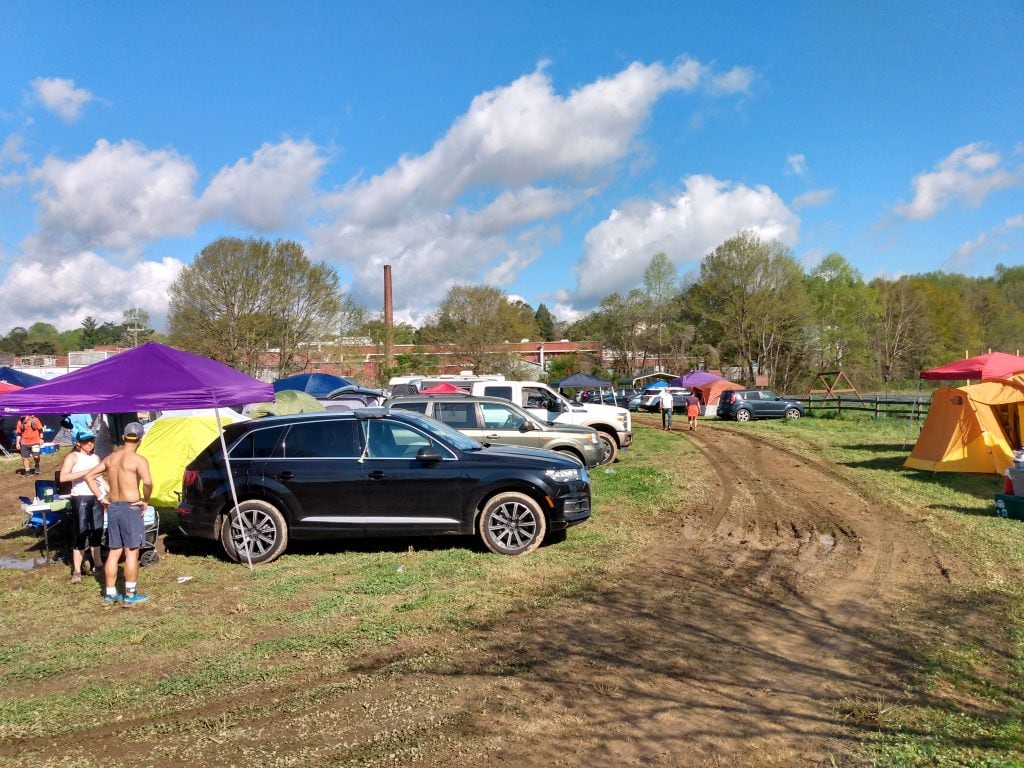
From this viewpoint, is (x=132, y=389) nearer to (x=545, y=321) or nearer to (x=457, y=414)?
(x=457, y=414)

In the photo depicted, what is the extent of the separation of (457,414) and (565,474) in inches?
169

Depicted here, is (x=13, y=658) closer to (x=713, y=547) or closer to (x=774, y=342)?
(x=713, y=547)

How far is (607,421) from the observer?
16344 millimetres

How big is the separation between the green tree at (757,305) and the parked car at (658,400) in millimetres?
14941

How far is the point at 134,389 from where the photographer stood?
7.50m

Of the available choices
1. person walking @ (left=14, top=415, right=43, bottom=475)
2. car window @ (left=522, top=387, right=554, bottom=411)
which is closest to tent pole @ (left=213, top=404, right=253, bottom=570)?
car window @ (left=522, top=387, right=554, bottom=411)

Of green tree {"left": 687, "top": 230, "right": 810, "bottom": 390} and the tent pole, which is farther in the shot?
green tree {"left": 687, "top": 230, "right": 810, "bottom": 390}

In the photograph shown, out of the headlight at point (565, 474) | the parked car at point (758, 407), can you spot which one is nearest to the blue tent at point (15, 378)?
the headlight at point (565, 474)

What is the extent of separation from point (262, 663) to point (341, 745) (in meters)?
1.44

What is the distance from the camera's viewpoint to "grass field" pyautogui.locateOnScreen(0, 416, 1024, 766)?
401cm

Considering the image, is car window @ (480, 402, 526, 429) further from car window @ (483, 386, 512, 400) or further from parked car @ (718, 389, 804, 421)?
parked car @ (718, 389, 804, 421)

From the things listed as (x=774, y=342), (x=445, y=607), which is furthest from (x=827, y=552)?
(x=774, y=342)

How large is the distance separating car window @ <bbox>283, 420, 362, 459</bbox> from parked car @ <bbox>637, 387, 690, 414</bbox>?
2949 centimetres

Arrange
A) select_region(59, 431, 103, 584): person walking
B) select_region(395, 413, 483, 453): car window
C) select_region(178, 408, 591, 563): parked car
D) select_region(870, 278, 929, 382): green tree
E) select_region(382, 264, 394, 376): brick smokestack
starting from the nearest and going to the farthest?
select_region(59, 431, 103, 584): person walking → select_region(178, 408, 591, 563): parked car → select_region(395, 413, 483, 453): car window → select_region(382, 264, 394, 376): brick smokestack → select_region(870, 278, 929, 382): green tree
